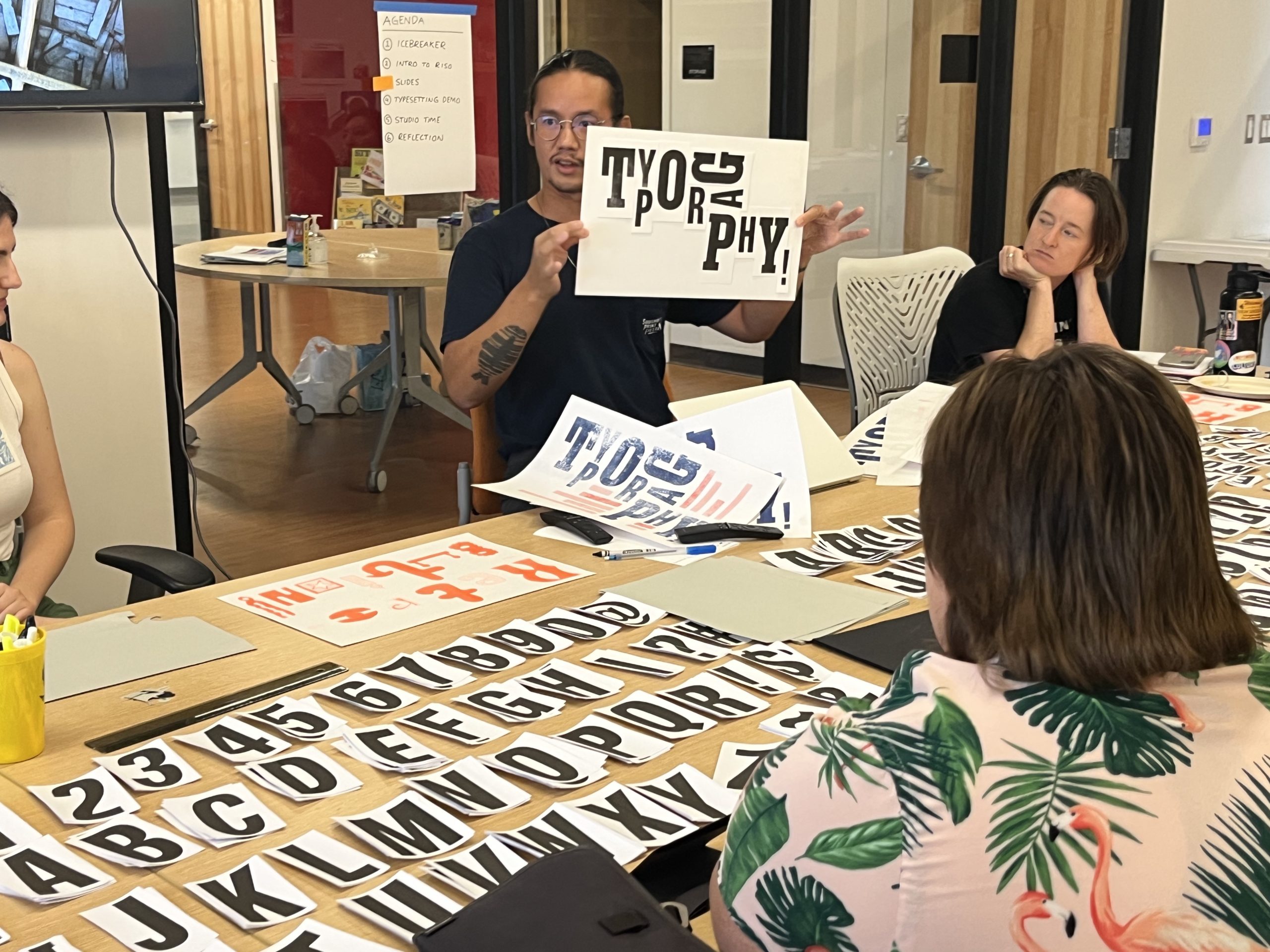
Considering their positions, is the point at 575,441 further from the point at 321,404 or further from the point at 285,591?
the point at 321,404

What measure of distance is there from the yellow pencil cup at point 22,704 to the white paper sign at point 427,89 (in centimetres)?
300

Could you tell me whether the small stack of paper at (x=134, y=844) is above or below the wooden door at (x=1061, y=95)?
below

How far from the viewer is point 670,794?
1.20 meters

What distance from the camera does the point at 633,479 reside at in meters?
2.09

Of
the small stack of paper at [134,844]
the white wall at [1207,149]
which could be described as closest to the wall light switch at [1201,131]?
the white wall at [1207,149]

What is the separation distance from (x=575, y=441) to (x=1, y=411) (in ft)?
2.94

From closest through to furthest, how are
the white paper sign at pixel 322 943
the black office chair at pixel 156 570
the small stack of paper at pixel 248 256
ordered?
the white paper sign at pixel 322 943 < the black office chair at pixel 156 570 < the small stack of paper at pixel 248 256

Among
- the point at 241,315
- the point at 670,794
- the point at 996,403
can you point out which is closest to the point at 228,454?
the point at 241,315

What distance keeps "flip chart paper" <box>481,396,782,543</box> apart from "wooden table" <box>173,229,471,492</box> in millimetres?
2477

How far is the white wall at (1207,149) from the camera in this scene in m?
5.76

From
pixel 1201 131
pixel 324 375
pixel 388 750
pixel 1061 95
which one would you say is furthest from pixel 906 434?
pixel 1201 131

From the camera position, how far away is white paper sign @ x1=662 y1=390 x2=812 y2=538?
2.10 m

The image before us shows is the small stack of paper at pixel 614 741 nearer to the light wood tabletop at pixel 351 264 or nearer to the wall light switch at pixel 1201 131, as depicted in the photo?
the light wood tabletop at pixel 351 264

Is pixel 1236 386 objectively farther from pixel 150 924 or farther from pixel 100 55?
pixel 150 924
